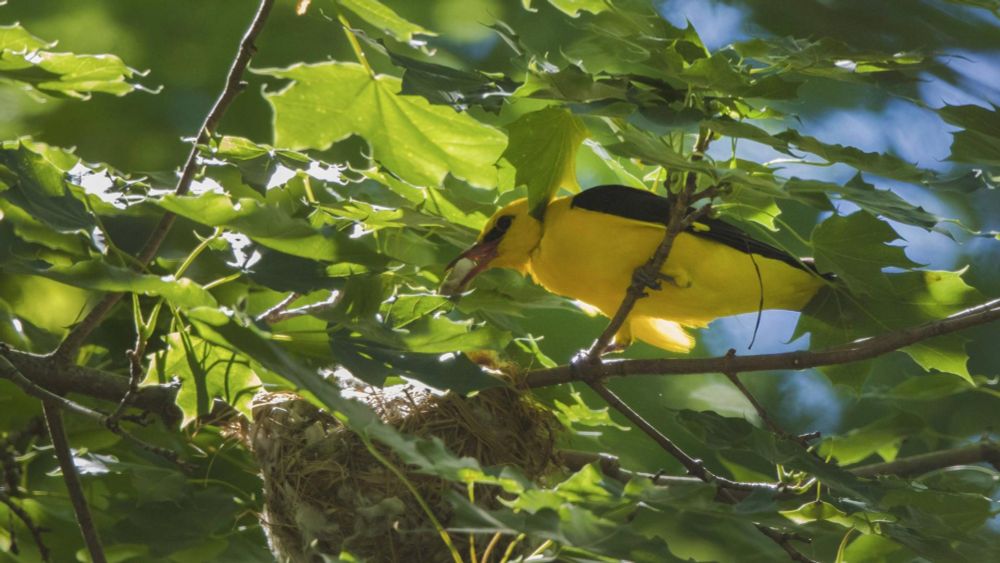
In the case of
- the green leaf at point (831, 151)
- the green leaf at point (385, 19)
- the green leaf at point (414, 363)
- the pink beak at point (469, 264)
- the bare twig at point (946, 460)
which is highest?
the green leaf at point (385, 19)

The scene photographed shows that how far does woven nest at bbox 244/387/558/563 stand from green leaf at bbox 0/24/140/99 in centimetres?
44

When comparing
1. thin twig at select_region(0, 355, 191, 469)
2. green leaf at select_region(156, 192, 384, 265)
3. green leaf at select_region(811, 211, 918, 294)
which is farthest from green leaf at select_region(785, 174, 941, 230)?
thin twig at select_region(0, 355, 191, 469)

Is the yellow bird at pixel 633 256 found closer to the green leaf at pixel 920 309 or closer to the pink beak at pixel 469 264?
the pink beak at pixel 469 264

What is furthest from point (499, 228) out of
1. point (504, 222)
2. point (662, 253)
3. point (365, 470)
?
point (365, 470)

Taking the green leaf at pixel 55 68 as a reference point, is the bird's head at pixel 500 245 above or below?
below

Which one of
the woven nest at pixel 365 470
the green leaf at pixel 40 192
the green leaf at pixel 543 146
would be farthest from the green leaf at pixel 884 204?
the green leaf at pixel 40 192

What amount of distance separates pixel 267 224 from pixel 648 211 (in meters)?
0.72

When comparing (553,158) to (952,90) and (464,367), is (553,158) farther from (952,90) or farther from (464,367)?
(952,90)

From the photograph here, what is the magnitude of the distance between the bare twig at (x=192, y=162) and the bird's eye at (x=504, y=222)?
1.45 feet

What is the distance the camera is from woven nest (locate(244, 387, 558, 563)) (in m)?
1.34

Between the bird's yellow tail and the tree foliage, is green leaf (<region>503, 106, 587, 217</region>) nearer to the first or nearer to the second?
the tree foliage

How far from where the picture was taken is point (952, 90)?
238cm

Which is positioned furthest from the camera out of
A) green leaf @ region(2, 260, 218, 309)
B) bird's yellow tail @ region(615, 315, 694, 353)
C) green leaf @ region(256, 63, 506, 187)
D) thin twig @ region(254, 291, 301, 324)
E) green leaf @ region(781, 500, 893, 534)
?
bird's yellow tail @ region(615, 315, 694, 353)

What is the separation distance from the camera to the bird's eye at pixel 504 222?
5.27ft
